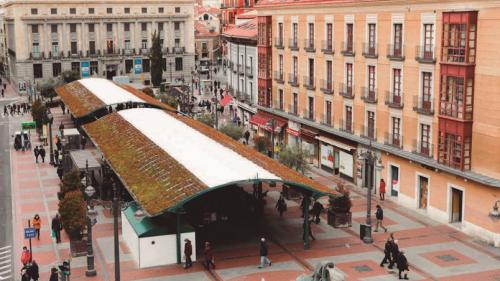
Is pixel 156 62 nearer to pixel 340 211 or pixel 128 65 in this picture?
pixel 128 65

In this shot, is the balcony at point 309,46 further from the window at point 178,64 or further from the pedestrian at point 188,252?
the window at point 178,64

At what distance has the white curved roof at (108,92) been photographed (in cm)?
6298

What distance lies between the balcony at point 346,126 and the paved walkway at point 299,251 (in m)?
7.86

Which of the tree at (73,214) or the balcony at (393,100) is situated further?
the balcony at (393,100)

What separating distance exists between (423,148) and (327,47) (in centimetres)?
1441

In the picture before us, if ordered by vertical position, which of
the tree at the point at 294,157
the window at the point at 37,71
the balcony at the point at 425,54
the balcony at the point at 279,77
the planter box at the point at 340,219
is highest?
the balcony at the point at 425,54

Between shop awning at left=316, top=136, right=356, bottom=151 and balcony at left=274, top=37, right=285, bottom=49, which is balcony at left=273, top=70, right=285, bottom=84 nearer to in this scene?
balcony at left=274, top=37, right=285, bottom=49

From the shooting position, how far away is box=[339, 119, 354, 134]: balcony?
163ft

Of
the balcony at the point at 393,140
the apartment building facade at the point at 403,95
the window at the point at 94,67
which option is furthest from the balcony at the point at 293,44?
the window at the point at 94,67

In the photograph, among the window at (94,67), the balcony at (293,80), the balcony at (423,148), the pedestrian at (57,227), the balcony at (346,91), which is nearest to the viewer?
the pedestrian at (57,227)

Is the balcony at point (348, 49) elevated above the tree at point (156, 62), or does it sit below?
above

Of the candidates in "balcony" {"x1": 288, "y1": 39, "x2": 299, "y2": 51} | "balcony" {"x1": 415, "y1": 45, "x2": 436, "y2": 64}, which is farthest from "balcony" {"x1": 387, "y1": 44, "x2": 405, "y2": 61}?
"balcony" {"x1": 288, "y1": 39, "x2": 299, "y2": 51}

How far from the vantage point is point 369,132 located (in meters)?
47.5

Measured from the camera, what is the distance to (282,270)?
3120 cm
